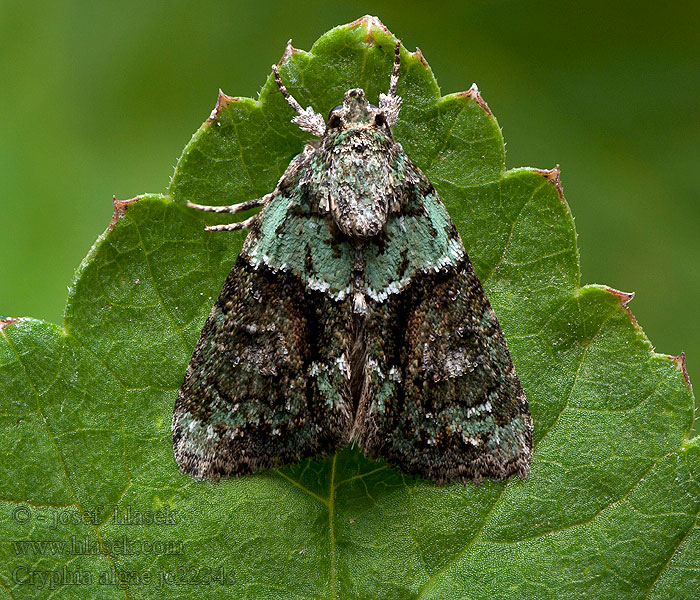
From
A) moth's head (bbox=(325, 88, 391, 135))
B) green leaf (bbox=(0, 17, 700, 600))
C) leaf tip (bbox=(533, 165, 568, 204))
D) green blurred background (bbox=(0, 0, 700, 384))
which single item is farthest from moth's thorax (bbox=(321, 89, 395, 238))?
green blurred background (bbox=(0, 0, 700, 384))

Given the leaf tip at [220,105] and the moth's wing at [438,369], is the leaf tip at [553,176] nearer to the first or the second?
the moth's wing at [438,369]

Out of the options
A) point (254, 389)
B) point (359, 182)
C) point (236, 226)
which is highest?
point (359, 182)

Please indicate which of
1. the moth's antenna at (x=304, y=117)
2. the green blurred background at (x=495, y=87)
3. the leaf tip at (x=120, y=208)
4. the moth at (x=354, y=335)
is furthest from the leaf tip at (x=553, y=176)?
the leaf tip at (x=120, y=208)

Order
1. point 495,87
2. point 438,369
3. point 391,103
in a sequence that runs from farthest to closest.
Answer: point 495,87, point 438,369, point 391,103

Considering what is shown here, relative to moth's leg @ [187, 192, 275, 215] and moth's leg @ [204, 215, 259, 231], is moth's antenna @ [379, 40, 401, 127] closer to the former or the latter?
moth's leg @ [187, 192, 275, 215]

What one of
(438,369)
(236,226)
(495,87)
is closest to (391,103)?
(236,226)

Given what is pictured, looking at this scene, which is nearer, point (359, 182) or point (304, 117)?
point (304, 117)

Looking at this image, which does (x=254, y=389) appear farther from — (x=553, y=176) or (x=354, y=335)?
(x=553, y=176)
